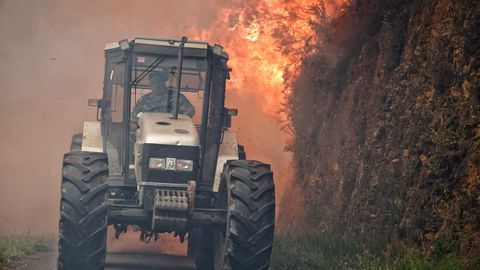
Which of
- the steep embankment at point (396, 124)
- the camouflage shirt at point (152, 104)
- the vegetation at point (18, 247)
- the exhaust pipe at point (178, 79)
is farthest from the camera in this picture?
the vegetation at point (18, 247)

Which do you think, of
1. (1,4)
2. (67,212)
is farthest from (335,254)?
(1,4)

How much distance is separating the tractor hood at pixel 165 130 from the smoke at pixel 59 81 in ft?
49.0

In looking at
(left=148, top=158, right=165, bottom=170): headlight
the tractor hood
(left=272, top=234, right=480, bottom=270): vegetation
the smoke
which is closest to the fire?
the smoke

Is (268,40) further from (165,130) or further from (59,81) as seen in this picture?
(165,130)

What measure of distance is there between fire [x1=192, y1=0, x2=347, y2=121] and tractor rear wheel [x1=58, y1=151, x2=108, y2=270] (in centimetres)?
1170

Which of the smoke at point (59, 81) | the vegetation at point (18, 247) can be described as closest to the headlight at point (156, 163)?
the vegetation at point (18, 247)

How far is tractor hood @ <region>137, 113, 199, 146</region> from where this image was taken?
43.8ft

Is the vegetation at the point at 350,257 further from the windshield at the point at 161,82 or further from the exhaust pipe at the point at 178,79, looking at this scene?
the exhaust pipe at the point at 178,79

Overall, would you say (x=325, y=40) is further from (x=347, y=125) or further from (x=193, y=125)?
(x=193, y=125)

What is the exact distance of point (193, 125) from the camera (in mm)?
14039

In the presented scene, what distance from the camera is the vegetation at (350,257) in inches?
460

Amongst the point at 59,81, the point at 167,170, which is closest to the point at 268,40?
the point at 59,81

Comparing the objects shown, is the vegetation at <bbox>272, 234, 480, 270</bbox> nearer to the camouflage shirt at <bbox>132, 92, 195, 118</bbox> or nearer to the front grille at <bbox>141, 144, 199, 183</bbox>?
the front grille at <bbox>141, 144, 199, 183</bbox>

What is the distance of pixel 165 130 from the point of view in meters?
13.6
